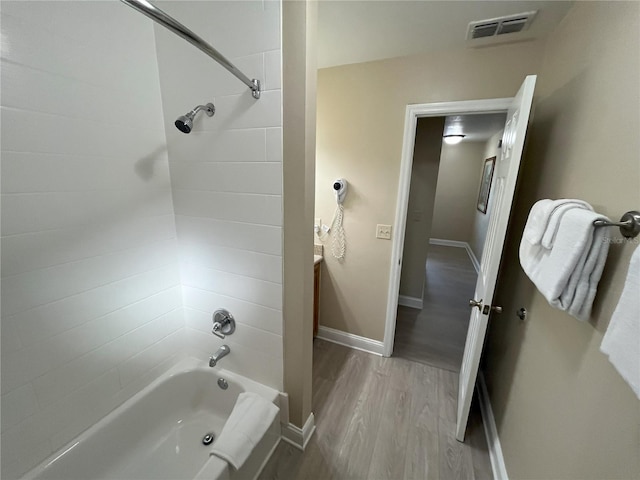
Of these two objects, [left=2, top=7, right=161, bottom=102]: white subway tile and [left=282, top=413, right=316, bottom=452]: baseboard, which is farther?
[left=282, top=413, right=316, bottom=452]: baseboard

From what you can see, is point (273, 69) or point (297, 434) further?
point (297, 434)

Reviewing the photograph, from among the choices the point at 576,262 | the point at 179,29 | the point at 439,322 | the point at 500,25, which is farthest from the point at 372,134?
the point at 439,322

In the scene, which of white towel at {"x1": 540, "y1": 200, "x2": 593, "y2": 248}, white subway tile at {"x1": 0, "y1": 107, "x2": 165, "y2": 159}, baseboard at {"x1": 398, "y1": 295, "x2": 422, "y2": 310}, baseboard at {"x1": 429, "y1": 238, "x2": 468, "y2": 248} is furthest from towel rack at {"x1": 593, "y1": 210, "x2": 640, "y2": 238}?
baseboard at {"x1": 429, "y1": 238, "x2": 468, "y2": 248}

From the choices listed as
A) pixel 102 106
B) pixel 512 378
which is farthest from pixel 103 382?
pixel 512 378

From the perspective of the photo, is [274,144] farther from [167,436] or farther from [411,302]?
[411,302]

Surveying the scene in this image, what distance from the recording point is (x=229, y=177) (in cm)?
129

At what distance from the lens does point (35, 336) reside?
3.27 feet

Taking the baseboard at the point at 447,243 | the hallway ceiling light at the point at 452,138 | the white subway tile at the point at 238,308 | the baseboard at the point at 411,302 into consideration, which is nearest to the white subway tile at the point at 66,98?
the white subway tile at the point at 238,308

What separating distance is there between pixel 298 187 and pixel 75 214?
0.97 metres

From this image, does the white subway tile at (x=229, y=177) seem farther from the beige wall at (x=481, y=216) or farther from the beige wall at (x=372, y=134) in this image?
the beige wall at (x=481, y=216)

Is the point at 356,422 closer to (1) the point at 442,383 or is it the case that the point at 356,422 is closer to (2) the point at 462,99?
(1) the point at 442,383

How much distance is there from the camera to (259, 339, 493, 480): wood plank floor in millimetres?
1399

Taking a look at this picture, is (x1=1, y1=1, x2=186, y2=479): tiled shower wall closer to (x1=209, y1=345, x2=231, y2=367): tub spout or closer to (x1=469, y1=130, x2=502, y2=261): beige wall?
(x1=209, y1=345, x2=231, y2=367): tub spout

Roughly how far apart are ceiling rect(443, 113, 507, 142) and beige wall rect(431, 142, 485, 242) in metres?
0.76
